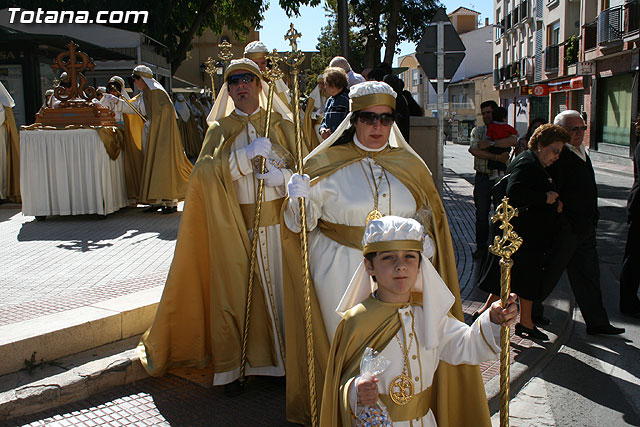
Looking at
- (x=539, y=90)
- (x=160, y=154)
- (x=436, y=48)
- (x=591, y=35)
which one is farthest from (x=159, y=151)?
(x=539, y=90)

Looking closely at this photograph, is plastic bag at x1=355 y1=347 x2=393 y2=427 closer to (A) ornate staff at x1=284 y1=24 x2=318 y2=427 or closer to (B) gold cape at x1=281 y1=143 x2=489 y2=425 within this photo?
(A) ornate staff at x1=284 y1=24 x2=318 y2=427

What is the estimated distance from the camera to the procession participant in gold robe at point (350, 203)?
3629mm

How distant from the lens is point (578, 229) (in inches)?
215

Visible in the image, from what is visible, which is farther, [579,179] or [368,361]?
[579,179]

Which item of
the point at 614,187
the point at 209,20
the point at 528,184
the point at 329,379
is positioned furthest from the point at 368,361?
the point at 209,20

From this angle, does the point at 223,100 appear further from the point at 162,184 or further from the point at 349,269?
the point at 162,184

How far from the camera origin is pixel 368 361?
238 cm

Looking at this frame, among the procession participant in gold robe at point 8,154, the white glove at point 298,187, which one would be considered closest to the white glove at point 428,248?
the white glove at point 298,187

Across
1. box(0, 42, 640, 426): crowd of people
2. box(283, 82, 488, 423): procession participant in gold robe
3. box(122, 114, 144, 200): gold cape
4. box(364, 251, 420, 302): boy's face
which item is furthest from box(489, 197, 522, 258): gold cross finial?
box(122, 114, 144, 200): gold cape

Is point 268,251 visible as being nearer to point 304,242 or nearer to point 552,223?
point 304,242

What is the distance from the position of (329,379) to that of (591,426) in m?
2.22

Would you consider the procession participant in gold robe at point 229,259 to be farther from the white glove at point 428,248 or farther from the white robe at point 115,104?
the white robe at point 115,104

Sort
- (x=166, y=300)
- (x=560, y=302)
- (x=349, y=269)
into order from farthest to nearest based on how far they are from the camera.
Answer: (x=560, y=302) < (x=166, y=300) < (x=349, y=269)

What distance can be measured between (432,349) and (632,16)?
89.0ft
